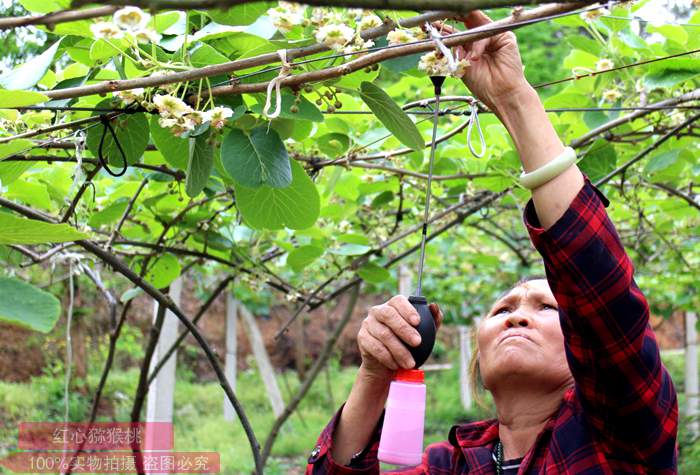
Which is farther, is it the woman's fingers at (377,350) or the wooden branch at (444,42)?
the woman's fingers at (377,350)

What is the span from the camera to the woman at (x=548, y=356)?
0.92 metres

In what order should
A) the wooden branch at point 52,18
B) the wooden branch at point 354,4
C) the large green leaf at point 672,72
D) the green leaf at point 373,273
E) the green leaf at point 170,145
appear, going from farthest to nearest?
the green leaf at point 373,273, the large green leaf at point 672,72, the green leaf at point 170,145, the wooden branch at point 52,18, the wooden branch at point 354,4

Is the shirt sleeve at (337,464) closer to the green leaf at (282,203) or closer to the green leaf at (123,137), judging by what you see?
the green leaf at (282,203)

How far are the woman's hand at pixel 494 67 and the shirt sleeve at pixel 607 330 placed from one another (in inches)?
5.9

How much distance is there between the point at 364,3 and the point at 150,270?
68.9 inches

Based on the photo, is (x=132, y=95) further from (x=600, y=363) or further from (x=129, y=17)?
(x=600, y=363)

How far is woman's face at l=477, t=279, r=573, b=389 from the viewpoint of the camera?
1.25 m

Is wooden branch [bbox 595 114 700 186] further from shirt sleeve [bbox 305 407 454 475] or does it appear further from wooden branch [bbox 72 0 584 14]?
wooden branch [bbox 72 0 584 14]

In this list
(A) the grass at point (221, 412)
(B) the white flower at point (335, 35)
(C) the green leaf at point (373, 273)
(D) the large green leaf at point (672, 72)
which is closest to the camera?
(B) the white flower at point (335, 35)

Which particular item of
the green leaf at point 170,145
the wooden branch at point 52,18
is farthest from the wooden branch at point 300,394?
the wooden branch at point 52,18

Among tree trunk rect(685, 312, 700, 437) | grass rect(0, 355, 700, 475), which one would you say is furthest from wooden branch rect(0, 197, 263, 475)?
tree trunk rect(685, 312, 700, 437)

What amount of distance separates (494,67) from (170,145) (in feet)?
1.74

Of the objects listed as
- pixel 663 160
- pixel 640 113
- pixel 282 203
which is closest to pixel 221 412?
pixel 663 160

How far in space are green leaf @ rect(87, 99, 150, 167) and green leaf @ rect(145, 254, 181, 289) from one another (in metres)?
0.89
